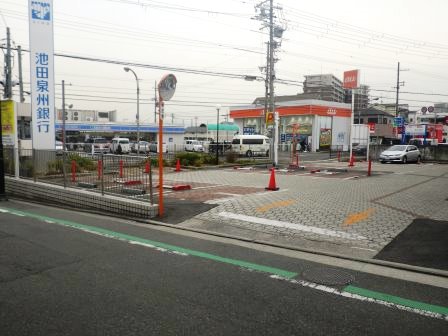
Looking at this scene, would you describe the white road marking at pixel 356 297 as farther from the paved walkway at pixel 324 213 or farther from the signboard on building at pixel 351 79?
the signboard on building at pixel 351 79

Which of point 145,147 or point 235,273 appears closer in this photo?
point 235,273

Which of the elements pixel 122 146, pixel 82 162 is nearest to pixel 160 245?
pixel 82 162

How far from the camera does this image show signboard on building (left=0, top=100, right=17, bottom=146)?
512 inches

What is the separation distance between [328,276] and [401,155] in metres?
25.9

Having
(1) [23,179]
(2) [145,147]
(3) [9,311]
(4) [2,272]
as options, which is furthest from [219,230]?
(2) [145,147]

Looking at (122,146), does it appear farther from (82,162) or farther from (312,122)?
(82,162)

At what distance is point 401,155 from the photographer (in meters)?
28.4

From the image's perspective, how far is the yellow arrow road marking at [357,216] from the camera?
823 cm

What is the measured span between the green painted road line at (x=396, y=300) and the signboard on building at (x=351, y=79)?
2239 cm

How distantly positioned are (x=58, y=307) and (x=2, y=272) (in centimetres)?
157

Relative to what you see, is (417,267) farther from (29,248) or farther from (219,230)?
(29,248)

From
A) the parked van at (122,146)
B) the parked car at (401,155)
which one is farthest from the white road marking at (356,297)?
the parked van at (122,146)

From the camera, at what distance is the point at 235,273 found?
5246 mm

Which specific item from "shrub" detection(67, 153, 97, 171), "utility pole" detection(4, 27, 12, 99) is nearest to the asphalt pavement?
"shrub" detection(67, 153, 97, 171)
